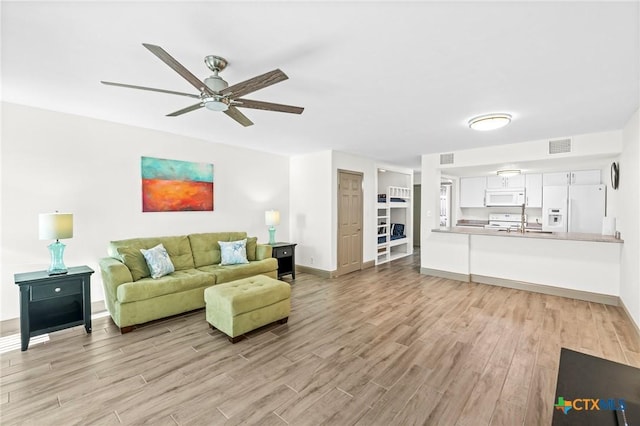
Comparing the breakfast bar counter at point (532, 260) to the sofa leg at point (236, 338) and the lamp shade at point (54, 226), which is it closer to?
the sofa leg at point (236, 338)

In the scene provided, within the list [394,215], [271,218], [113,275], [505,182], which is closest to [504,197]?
[505,182]

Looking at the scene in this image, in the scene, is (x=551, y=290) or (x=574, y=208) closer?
(x=551, y=290)

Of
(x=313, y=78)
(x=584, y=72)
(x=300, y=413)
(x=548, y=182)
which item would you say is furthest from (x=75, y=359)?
(x=548, y=182)

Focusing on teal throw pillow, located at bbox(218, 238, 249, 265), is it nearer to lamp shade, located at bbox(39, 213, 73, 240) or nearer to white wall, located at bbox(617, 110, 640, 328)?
lamp shade, located at bbox(39, 213, 73, 240)

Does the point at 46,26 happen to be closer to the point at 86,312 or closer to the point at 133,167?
the point at 133,167

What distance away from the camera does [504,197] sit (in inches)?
259

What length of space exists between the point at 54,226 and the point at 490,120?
5.07m

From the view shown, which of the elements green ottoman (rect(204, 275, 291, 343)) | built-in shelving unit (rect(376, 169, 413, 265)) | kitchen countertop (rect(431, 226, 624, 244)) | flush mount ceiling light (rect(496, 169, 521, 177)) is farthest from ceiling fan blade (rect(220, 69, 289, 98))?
flush mount ceiling light (rect(496, 169, 521, 177))

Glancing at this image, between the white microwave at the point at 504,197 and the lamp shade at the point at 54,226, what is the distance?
26.5ft

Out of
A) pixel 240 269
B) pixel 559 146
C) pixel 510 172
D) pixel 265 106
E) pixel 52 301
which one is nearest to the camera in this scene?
pixel 265 106

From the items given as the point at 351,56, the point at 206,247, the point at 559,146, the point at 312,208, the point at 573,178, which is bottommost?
the point at 206,247

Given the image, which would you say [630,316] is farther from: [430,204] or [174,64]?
[174,64]

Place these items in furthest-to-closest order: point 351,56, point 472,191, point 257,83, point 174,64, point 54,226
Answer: point 472,191 < point 54,226 < point 351,56 < point 257,83 < point 174,64

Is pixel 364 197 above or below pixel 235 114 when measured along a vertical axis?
below
